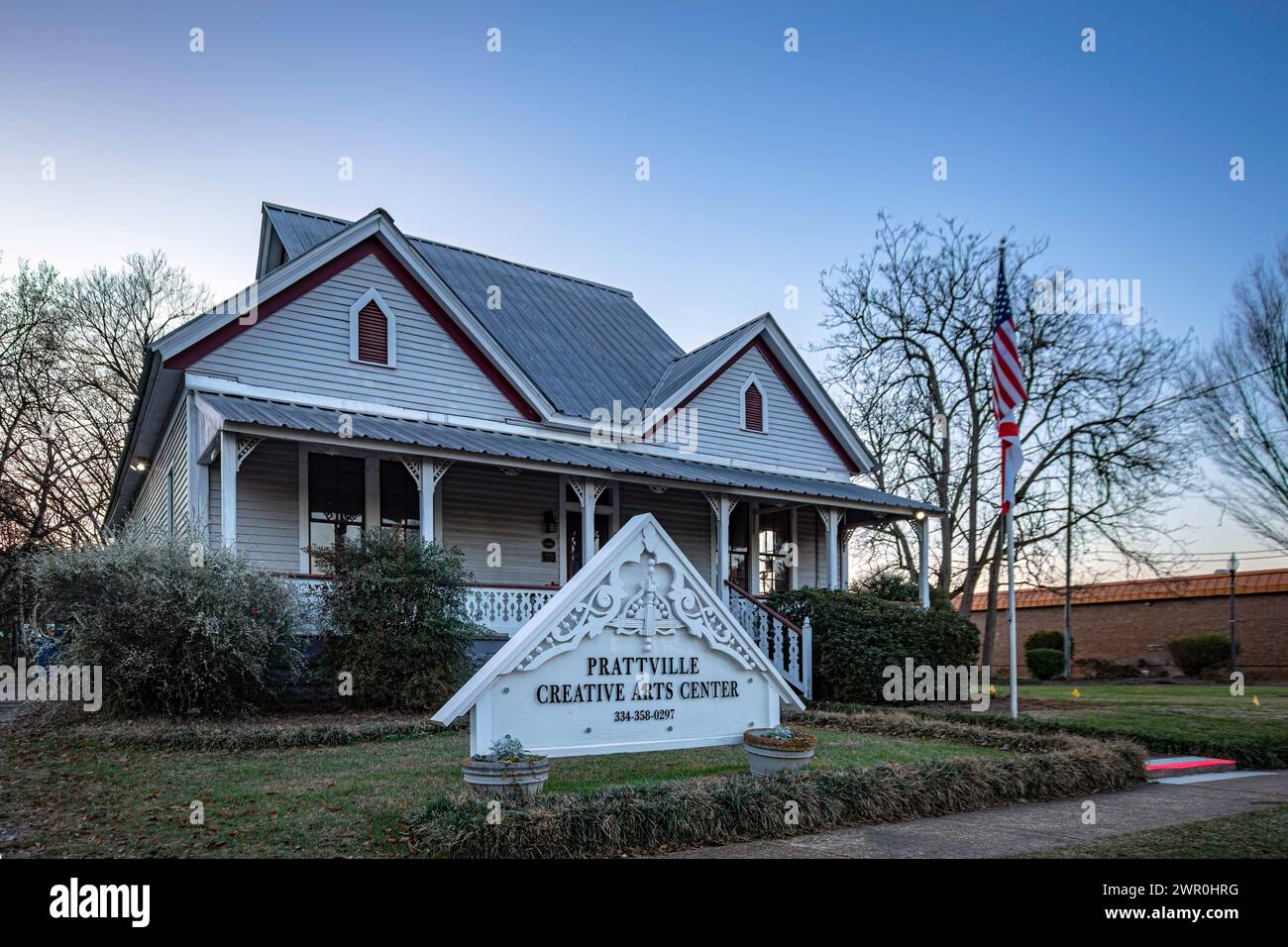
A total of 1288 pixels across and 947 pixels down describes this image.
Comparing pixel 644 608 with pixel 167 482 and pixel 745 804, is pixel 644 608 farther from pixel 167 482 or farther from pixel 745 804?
pixel 167 482

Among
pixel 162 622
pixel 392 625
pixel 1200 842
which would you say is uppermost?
pixel 162 622

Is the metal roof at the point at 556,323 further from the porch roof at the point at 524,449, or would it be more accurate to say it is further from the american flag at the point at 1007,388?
the american flag at the point at 1007,388

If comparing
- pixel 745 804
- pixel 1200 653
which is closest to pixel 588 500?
pixel 745 804

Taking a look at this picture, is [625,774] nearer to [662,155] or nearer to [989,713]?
[989,713]

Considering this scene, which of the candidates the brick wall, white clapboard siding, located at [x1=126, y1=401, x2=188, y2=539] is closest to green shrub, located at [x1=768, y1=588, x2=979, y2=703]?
white clapboard siding, located at [x1=126, y1=401, x2=188, y2=539]

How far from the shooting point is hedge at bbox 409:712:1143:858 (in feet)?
19.5

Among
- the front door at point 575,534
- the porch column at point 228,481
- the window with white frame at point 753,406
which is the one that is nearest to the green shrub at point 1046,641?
the window with white frame at point 753,406

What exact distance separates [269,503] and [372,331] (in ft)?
12.0

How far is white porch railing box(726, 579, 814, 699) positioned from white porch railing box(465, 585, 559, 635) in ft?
12.1

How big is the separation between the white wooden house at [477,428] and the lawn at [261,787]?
4.55 metres

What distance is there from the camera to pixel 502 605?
53.3 feet

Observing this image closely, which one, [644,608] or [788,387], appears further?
[788,387]

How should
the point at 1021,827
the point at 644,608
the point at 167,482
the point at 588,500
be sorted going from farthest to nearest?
the point at 167,482 → the point at 588,500 → the point at 644,608 → the point at 1021,827

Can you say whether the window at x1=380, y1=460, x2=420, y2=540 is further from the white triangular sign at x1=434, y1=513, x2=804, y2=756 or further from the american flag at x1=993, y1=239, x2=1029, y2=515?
the white triangular sign at x1=434, y1=513, x2=804, y2=756
